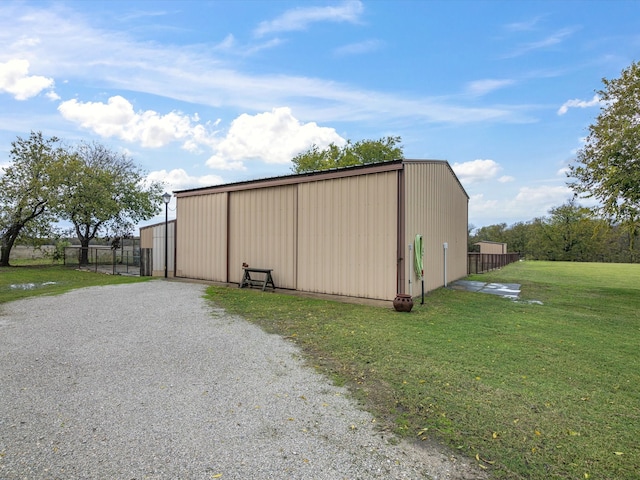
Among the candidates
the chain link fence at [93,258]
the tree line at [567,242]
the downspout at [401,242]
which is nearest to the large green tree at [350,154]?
the tree line at [567,242]

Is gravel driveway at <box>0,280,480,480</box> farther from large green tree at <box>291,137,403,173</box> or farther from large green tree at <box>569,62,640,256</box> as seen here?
large green tree at <box>291,137,403,173</box>

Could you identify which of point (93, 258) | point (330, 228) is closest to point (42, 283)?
point (93, 258)

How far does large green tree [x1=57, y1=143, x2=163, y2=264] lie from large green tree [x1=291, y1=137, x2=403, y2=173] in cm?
1598

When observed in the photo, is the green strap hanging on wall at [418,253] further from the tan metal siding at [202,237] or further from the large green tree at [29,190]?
the large green tree at [29,190]

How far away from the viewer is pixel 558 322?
6.93 m

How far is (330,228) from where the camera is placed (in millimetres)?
9727

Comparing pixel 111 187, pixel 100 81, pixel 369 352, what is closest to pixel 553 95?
pixel 369 352

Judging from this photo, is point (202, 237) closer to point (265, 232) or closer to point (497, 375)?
point (265, 232)

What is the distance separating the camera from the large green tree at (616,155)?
10969 mm

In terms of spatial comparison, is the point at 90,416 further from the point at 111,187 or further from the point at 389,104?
the point at 111,187

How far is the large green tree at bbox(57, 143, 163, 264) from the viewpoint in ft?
66.3

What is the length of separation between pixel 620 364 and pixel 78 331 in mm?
7960

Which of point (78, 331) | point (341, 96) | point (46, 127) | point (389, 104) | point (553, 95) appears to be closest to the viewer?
point (78, 331)

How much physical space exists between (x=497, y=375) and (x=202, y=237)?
1126 cm
